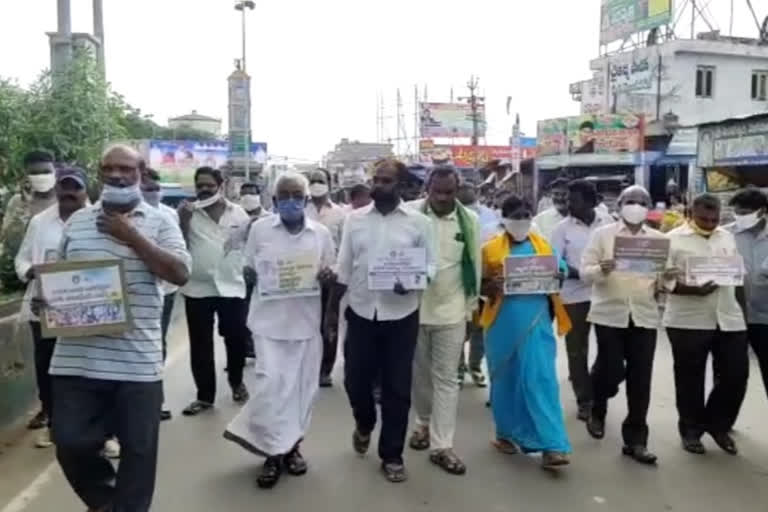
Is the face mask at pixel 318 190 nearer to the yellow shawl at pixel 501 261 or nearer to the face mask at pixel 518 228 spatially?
the yellow shawl at pixel 501 261

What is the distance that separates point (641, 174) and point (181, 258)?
25.4 metres

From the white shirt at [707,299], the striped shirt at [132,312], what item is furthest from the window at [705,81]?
the striped shirt at [132,312]

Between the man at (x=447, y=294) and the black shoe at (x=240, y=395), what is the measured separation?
2.02m

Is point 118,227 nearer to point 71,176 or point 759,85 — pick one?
point 71,176

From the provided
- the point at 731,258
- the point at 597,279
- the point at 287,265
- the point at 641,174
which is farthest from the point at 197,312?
the point at 641,174

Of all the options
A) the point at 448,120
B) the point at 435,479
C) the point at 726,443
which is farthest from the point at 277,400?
the point at 448,120

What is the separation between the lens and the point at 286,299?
16.0 feet

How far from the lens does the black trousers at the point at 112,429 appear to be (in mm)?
3307

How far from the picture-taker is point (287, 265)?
4.88 meters

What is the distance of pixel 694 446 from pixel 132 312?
3811mm

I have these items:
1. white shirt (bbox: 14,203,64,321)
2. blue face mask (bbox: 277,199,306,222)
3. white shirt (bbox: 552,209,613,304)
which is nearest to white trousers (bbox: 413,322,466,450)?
blue face mask (bbox: 277,199,306,222)

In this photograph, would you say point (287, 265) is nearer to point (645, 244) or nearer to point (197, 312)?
point (197, 312)

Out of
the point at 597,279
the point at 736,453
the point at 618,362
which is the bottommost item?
the point at 736,453

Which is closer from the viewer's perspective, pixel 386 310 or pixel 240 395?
pixel 386 310
